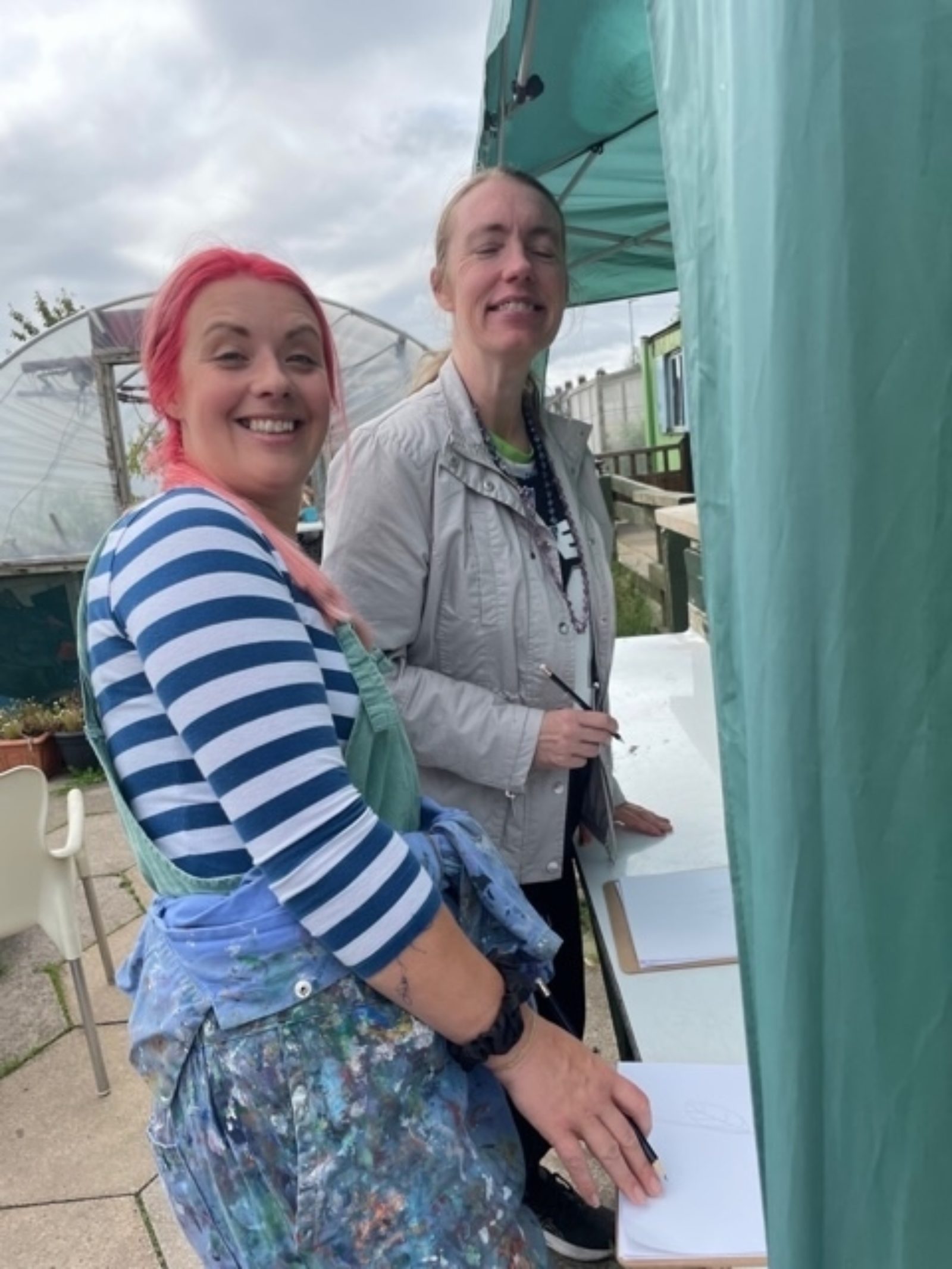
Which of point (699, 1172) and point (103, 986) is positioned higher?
point (699, 1172)

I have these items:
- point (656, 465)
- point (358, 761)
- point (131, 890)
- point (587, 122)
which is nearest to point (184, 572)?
point (358, 761)

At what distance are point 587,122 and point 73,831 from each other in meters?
2.93

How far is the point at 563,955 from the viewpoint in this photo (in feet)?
6.44

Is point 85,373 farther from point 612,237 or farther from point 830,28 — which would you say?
point 830,28

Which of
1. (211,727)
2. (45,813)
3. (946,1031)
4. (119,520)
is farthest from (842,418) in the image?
(45,813)

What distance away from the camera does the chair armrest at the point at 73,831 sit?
2959mm

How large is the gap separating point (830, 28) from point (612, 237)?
4.01 m

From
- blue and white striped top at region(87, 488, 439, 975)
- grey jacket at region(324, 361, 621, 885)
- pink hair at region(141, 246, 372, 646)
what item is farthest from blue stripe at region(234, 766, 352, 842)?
grey jacket at region(324, 361, 621, 885)

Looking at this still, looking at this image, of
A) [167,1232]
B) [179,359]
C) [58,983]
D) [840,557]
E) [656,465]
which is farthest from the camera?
[656,465]

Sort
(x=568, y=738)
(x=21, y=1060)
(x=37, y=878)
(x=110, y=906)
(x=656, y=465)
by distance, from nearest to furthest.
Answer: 1. (x=568, y=738)
2. (x=37, y=878)
3. (x=21, y=1060)
4. (x=110, y=906)
5. (x=656, y=465)

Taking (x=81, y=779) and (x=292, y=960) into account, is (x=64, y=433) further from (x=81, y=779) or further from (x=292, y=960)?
(x=292, y=960)

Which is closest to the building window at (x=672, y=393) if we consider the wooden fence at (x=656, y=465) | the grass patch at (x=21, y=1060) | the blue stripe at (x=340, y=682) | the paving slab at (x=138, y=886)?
the wooden fence at (x=656, y=465)

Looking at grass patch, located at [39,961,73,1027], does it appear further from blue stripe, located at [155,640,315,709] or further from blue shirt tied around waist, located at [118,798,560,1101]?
blue stripe, located at [155,640,315,709]

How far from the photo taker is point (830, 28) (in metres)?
0.53
